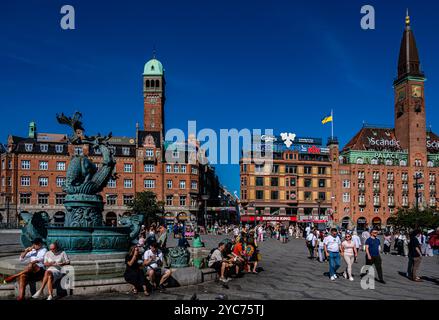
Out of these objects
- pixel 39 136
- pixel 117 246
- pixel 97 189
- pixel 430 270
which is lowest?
pixel 430 270

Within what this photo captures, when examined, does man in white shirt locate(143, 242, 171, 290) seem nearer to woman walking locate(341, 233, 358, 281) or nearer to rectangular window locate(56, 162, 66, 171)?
woman walking locate(341, 233, 358, 281)

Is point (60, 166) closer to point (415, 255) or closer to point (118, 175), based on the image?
point (118, 175)

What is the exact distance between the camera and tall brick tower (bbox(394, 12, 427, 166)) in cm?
9438

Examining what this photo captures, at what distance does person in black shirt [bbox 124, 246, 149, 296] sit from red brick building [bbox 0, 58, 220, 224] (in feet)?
215

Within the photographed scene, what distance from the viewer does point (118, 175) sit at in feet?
253

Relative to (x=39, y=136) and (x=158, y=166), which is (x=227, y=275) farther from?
(x=39, y=136)

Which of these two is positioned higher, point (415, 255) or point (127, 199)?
point (127, 199)

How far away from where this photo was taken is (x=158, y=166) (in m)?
81.8

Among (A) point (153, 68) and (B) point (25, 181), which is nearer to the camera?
(B) point (25, 181)

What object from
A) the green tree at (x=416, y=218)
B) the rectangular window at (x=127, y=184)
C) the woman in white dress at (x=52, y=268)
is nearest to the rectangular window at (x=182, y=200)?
the rectangular window at (x=127, y=184)

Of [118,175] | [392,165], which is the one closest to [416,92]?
[392,165]

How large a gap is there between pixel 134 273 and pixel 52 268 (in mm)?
2153
